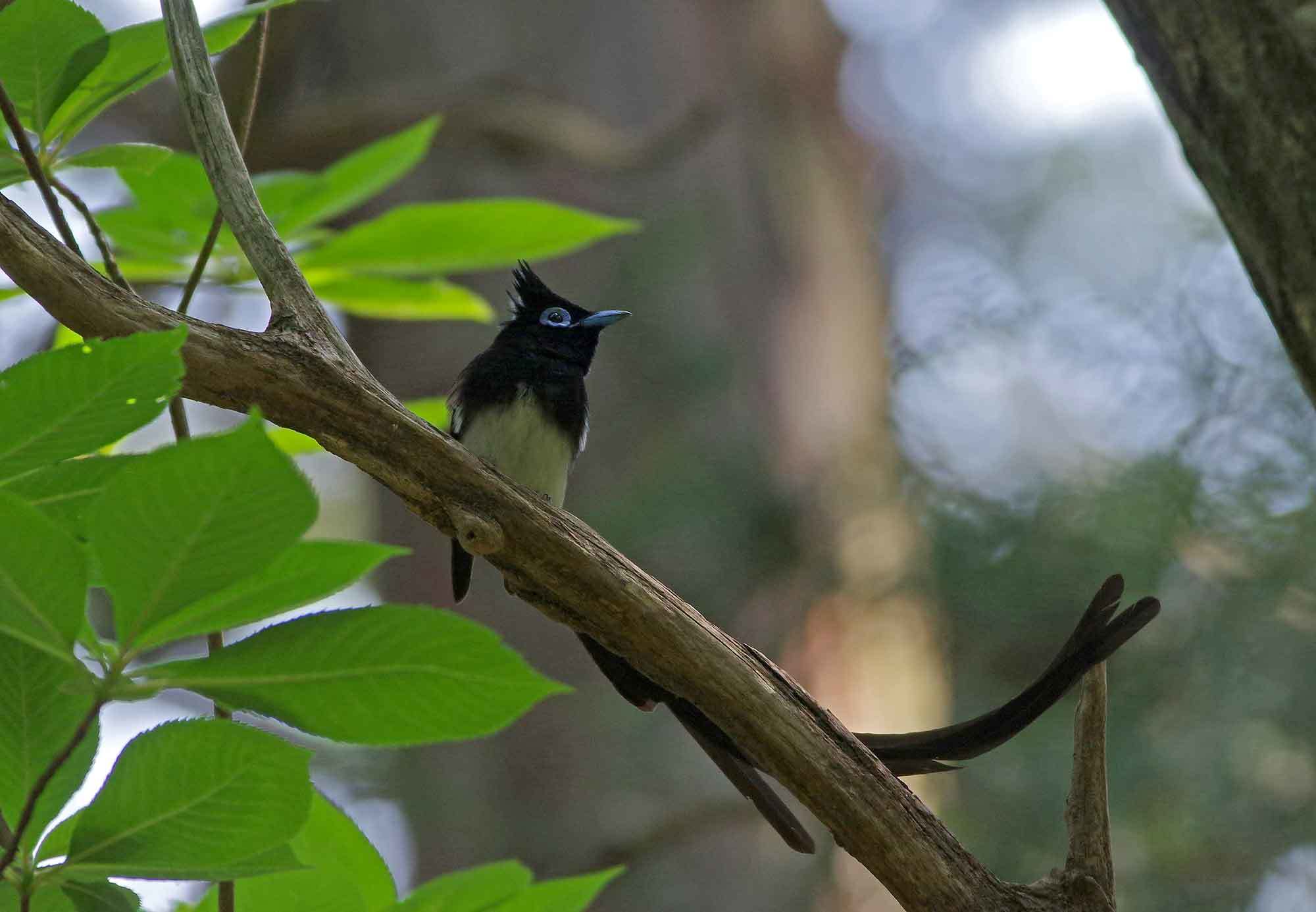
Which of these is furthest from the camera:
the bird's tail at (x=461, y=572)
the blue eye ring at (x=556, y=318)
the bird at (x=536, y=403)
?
the blue eye ring at (x=556, y=318)

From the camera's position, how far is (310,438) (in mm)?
1506

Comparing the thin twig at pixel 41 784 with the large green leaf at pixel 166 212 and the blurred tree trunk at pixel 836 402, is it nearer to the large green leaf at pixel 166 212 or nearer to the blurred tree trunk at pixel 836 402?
the large green leaf at pixel 166 212

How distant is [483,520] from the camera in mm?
1365

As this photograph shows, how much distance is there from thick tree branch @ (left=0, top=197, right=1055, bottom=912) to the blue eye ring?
2.02 meters

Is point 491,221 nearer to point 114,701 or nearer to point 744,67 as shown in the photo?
point 114,701

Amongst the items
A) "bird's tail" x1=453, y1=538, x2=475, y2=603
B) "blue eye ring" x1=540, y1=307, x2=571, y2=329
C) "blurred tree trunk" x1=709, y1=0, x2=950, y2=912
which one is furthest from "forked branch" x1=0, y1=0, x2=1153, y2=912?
"blurred tree trunk" x1=709, y1=0, x2=950, y2=912

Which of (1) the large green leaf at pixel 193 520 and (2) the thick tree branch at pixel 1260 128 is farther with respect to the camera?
(2) the thick tree branch at pixel 1260 128

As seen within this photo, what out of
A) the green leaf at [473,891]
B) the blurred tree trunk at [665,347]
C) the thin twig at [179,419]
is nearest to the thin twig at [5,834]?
the green leaf at [473,891]

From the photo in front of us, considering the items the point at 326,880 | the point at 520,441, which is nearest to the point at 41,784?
the point at 326,880

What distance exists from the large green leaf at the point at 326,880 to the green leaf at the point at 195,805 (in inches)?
7.7

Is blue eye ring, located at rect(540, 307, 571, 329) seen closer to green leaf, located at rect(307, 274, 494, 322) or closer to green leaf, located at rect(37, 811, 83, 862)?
green leaf, located at rect(307, 274, 494, 322)

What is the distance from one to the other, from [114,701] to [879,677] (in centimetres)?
363

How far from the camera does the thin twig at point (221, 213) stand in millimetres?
1396

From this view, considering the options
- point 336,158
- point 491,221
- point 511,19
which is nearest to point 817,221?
point 511,19
